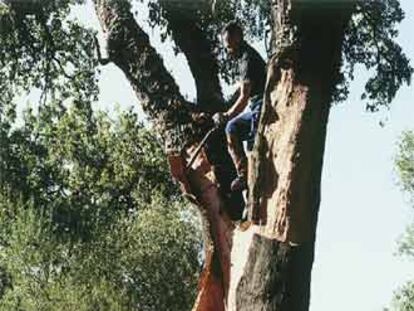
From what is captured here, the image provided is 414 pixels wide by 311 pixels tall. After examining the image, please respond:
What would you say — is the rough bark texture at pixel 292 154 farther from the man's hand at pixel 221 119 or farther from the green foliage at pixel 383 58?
the green foliage at pixel 383 58

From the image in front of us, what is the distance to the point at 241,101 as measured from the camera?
653cm

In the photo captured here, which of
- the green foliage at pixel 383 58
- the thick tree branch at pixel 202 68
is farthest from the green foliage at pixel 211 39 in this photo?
the thick tree branch at pixel 202 68

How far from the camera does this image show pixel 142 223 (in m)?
30.1

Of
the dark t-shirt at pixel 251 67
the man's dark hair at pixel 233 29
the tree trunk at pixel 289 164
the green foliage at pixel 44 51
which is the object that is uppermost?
the green foliage at pixel 44 51

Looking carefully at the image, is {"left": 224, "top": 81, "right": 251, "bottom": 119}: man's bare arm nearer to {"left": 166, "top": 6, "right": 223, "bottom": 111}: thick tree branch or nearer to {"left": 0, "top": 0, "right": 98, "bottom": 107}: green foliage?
{"left": 166, "top": 6, "right": 223, "bottom": 111}: thick tree branch

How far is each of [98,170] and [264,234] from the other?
28.1m

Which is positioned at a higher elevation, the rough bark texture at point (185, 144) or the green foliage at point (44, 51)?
the green foliage at point (44, 51)

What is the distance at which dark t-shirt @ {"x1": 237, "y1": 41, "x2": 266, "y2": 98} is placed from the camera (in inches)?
251

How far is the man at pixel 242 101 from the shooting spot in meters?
6.36

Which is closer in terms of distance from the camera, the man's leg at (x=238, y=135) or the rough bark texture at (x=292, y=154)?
the rough bark texture at (x=292, y=154)

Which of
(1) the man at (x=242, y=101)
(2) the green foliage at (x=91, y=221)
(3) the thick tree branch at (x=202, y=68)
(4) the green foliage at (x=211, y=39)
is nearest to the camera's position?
(1) the man at (x=242, y=101)

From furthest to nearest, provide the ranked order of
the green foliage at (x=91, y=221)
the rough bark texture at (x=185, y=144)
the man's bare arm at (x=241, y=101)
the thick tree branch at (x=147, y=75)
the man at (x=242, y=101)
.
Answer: the green foliage at (x=91, y=221), the thick tree branch at (x=147, y=75), the man's bare arm at (x=241, y=101), the man at (x=242, y=101), the rough bark texture at (x=185, y=144)

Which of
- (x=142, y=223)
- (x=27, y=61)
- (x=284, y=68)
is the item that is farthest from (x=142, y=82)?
(x=142, y=223)

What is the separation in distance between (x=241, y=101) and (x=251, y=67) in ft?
0.99
